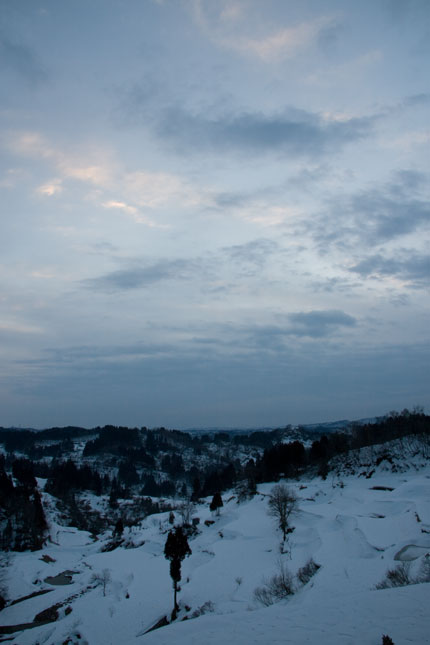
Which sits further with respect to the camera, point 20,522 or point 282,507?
point 20,522

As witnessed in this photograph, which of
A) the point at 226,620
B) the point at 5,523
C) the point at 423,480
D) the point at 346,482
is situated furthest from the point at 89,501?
the point at 226,620

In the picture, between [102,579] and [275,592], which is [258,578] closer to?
[275,592]

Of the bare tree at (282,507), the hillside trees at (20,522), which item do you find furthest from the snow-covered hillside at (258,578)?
the hillside trees at (20,522)

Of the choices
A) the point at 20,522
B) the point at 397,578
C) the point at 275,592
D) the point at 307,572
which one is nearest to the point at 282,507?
the point at 307,572

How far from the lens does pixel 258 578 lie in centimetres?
3894

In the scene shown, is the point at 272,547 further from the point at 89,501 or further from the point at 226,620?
the point at 89,501

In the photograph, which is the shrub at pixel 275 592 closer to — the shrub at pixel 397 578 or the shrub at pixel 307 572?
the shrub at pixel 307 572

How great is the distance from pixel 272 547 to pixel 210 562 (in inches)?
363

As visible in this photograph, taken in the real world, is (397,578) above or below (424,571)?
below

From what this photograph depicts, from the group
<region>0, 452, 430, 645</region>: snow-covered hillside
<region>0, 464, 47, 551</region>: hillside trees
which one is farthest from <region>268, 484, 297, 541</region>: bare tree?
<region>0, 464, 47, 551</region>: hillside trees

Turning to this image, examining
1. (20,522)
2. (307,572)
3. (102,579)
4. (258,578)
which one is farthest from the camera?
(20,522)

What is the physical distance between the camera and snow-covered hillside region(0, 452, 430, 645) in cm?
1658

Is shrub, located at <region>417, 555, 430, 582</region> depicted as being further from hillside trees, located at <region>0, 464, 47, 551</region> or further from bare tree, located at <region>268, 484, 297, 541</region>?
hillside trees, located at <region>0, 464, 47, 551</region>

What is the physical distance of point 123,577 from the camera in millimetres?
57375
